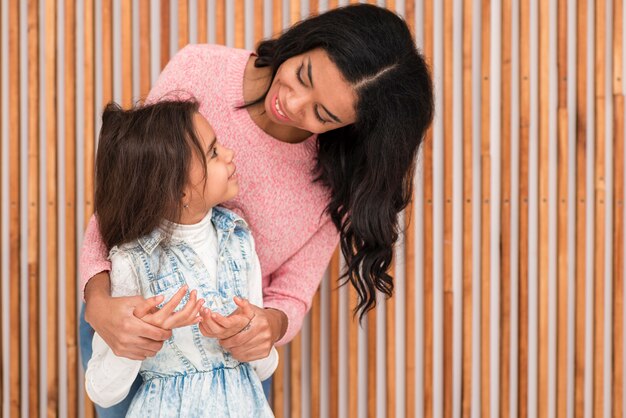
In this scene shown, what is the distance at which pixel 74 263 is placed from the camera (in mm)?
2125

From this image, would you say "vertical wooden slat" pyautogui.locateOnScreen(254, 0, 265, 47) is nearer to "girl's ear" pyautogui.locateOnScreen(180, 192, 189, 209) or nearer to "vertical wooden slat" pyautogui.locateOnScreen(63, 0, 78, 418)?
"vertical wooden slat" pyautogui.locateOnScreen(63, 0, 78, 418)

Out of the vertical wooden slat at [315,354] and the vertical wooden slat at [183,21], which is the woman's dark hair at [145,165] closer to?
the vertical wooden slat at [183,21]

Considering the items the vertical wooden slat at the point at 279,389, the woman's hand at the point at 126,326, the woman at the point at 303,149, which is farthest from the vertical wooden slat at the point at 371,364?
the woman's hand at the point at 126,326

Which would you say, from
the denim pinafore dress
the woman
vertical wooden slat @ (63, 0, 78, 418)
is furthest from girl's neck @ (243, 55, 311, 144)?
vertical wooden slat @ (63, 0, 78, 418)

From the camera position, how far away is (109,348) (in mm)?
1300

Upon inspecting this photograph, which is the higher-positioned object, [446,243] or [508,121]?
[508,121]

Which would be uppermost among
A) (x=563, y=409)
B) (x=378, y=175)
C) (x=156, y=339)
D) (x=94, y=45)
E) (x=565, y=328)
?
(x=94, y=45)

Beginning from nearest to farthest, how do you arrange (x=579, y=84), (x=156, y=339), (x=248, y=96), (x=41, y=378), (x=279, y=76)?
(x=156, y=339) → (x=279, y=76) → (x=248, y=96) → (x=579, y=84) → (x=41, y=378)

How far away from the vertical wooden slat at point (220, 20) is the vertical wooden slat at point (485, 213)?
74 centimetres

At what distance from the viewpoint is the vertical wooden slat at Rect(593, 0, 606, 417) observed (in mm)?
2045

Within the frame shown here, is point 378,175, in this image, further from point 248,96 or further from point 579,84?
point 579,84

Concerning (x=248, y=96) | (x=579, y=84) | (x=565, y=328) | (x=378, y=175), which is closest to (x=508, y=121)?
(x=579, y=84)

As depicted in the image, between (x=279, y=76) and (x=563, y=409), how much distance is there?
56.4 inches

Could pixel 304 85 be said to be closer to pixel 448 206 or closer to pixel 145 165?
pixel 145 165
